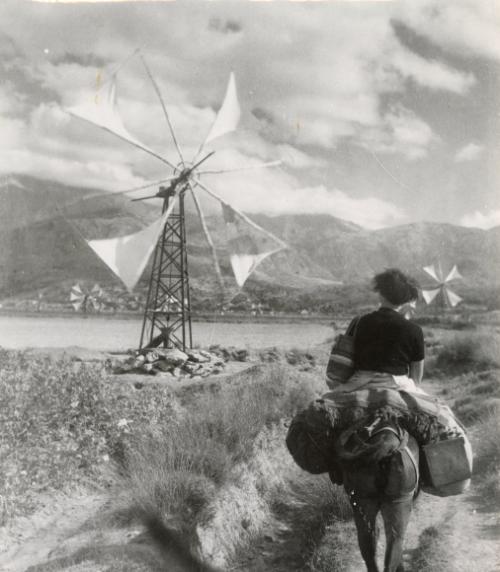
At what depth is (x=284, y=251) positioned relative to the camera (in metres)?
29.5

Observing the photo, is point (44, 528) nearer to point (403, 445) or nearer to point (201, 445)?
point (201, 445)

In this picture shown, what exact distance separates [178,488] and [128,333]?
91.6 feet

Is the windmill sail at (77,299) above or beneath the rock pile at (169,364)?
above

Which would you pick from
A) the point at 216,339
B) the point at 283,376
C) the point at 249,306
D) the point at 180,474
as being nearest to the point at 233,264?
Result: the point at 283,376

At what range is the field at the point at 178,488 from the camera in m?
3.65

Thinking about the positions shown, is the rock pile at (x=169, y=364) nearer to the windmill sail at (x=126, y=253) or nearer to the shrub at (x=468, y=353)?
the windmill sail at (x=126, y=253)

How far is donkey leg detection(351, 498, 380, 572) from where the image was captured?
284 cm

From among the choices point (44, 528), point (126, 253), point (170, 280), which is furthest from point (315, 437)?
point (170, 280)

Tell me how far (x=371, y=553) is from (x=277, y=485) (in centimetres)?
215

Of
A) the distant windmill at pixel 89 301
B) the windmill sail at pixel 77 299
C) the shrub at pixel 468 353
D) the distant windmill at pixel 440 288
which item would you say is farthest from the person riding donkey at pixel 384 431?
the windmill sail at pixel 77 299

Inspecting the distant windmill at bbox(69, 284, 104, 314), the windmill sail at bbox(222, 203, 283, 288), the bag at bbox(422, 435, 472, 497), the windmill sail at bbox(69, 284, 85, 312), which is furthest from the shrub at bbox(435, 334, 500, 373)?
the windmill sail at bbox(69, 284, 85, 312)

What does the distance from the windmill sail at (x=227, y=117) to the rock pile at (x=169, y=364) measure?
4393mm

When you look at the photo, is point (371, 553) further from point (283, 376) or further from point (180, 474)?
point (283, 376)

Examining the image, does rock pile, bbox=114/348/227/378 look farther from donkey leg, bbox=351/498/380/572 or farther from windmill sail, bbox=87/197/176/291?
donkey leg, bbox=351/498/380/572
